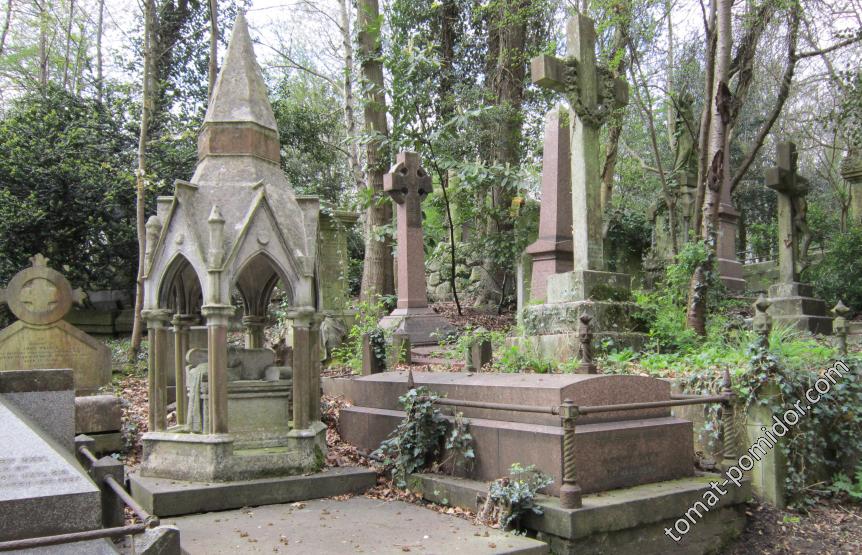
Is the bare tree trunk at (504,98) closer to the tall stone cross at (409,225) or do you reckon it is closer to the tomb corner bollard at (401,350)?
the tall stone cross at (409,225)

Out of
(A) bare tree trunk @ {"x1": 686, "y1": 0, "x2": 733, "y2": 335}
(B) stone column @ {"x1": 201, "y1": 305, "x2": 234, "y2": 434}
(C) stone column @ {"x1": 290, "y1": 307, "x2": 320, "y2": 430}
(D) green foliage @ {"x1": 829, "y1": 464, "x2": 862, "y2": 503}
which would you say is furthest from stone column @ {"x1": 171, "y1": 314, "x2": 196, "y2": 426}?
(D) green foliage @ {"x1": 829, "y1": 464, "x2": 862, "y2": 503}

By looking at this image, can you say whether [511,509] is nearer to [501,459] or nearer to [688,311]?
[501,459]

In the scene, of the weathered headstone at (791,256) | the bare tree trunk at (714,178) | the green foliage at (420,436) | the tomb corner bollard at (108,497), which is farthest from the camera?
the weathered headstone at (791,256)

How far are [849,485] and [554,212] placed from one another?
19.0ft

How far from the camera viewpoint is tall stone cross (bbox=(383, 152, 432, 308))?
40.4 ft

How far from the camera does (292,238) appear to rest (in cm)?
623

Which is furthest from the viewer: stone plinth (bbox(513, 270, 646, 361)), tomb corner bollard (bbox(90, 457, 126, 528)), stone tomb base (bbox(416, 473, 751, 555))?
stone plinth (bbox(513, 270, 646, 361))

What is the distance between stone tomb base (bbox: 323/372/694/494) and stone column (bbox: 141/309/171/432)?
2.70 metres

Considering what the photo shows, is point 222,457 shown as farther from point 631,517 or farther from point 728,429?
point 728,429

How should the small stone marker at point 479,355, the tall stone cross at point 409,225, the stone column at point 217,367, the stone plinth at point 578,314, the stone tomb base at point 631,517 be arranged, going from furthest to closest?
the tall stone cross at point 409,225
the stone plinth at point 578,314
the small stone marker at point 479,355
the stone column at point 217,367
the stone tomb base at point 631,517

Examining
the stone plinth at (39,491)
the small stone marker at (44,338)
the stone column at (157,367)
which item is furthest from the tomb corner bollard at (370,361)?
the stone plinth at (39,491)

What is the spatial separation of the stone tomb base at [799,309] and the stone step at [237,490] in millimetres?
8165

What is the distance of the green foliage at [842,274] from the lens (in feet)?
46.4

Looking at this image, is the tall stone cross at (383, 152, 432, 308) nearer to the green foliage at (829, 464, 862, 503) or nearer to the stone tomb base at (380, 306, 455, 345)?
the stone tomb base at (380, 306, 455, 345)
